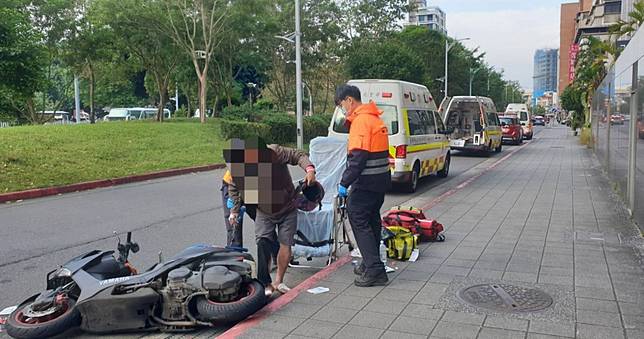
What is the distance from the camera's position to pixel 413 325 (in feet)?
14.1

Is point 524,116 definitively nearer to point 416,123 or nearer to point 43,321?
point 416,123

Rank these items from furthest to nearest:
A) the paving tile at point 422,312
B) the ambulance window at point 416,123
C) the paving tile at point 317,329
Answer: the ambulance window at point 416,123 < the paving tile at point 422,312 < the paving tile at point 317,329

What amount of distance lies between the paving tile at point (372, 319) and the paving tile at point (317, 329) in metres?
0.17

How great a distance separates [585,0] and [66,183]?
110140 mm

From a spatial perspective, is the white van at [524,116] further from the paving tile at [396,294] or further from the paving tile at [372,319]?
the paving tile at [372,319]

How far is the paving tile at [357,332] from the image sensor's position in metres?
4.10

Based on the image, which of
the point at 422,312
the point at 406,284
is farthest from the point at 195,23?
→ the point at 422,312

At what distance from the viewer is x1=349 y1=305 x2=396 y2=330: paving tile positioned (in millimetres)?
4316

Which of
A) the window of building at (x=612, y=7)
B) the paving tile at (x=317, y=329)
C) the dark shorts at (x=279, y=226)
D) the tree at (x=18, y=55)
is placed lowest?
the paving tile at (x=317, y=329)

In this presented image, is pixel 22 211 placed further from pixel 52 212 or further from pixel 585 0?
pixel 585 0

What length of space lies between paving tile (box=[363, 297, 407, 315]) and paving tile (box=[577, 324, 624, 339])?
1.35 metres

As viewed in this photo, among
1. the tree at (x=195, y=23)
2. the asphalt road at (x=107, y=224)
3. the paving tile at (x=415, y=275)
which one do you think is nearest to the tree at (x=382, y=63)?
the tree at (x=195, y=23)

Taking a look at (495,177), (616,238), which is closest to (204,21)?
(495,177)

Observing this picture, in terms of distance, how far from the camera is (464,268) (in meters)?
5.91
